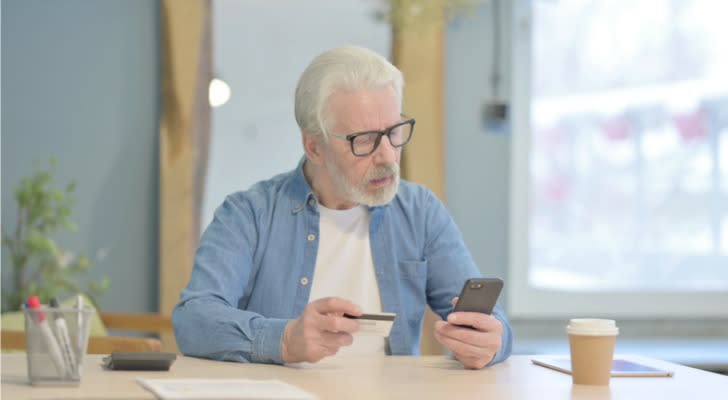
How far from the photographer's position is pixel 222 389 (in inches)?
60.8

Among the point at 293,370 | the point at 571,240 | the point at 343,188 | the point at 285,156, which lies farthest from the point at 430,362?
the point at 571,240

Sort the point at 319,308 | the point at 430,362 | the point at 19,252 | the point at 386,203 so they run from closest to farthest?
the point at 319,308 < the point at 430,362 < the point at 386,203 < the point at 19,252

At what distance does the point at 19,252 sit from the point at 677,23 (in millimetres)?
3240

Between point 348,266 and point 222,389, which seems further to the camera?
point 348,266

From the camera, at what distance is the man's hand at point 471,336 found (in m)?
2.01

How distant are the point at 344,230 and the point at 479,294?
0.60m

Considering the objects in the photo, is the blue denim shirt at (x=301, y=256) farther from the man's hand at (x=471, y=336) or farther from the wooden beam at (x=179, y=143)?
the wooden beam at (x=179, y=143)

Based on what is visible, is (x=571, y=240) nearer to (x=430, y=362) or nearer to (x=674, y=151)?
(x=674, y=151)

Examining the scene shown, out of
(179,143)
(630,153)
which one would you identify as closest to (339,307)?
(179,143)

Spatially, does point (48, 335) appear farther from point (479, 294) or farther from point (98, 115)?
point (98, 115)

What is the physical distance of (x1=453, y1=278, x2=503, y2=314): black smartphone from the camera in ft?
6.43

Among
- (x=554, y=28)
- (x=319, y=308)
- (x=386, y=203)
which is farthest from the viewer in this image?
(x=554, y=28)

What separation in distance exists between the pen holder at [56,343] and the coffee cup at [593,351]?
87 cm

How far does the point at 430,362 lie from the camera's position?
213cm
